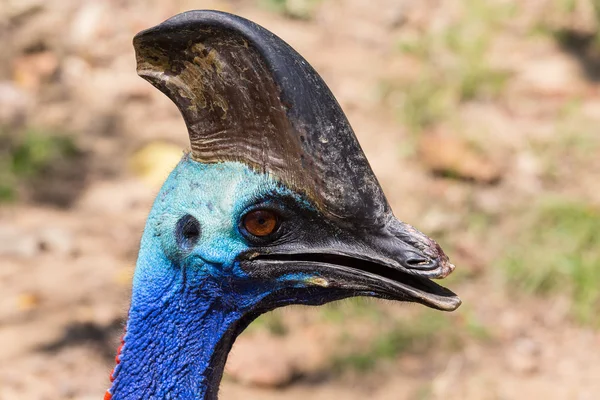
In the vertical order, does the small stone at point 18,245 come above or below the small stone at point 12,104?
below

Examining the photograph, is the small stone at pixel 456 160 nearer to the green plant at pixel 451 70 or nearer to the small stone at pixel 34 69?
the green plant at pixel 451 70

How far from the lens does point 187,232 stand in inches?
73.4

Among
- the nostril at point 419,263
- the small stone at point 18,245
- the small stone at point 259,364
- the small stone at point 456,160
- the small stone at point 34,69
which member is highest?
the small stone at point 34,69

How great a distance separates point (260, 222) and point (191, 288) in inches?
9.1

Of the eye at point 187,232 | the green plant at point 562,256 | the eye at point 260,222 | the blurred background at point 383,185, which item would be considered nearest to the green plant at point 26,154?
the blurred background at point 383,185

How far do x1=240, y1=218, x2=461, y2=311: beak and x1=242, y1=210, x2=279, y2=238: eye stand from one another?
0.14 ft

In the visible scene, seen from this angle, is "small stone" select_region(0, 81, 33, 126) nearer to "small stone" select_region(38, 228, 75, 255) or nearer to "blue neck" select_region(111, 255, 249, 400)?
"small stone" select_region(38, 228, 75, 255)

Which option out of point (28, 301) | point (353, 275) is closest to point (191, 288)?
point (353, 275)

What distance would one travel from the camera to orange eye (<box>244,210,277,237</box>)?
1790 mm

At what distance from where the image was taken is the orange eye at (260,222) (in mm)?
1790

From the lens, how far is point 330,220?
1.76 m

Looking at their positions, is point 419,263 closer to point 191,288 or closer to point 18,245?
point 191,288

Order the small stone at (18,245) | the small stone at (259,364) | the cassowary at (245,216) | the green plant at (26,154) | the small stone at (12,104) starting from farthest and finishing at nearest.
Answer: the small stone at (12,104) → the green plant at (26,154) → the small stone at (18,245) → the small stone at (259,364) → the cassowary at (245,216)

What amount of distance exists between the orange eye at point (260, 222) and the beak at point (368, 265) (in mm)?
45
